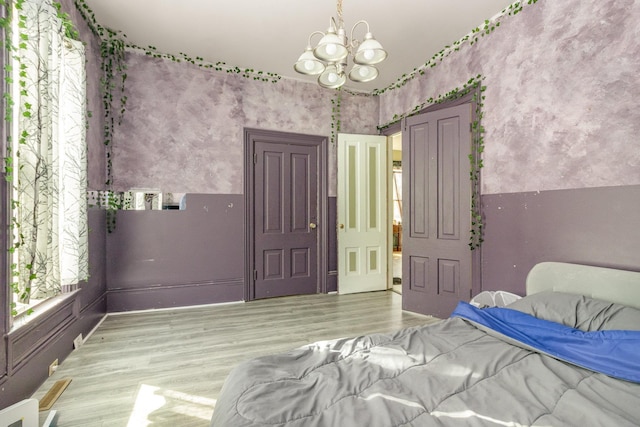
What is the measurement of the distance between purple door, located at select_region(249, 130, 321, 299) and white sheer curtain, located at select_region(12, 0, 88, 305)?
2.06 meters

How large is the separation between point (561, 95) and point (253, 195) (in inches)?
135

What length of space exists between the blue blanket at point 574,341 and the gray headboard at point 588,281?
569mm

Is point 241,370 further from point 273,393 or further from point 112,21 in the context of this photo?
point 112,21

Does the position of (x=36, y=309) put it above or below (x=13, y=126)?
below

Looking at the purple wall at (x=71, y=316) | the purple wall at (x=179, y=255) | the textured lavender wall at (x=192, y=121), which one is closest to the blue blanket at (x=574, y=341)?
the purple wall at (x=71, y=316)

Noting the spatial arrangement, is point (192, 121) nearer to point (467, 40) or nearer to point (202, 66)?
point (202, 66)

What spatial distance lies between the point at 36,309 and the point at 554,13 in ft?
15.0

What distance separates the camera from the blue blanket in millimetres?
1441

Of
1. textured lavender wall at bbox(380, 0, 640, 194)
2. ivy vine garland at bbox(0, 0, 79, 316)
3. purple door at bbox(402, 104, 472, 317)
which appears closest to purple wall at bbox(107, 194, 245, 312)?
ivy vine garland at bbox(0, 0, 79, 316)

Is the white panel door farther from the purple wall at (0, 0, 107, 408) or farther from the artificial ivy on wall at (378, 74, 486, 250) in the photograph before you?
the purple wall at (0, 0, 107, 408)

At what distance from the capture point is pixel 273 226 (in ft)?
14.7

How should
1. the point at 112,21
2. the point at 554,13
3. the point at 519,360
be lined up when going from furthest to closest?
the point at 112,21 < the point at 554,13 < the point at 519,360

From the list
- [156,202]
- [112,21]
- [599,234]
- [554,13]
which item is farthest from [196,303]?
[554,13]

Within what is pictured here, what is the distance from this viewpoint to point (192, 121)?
4.03m
